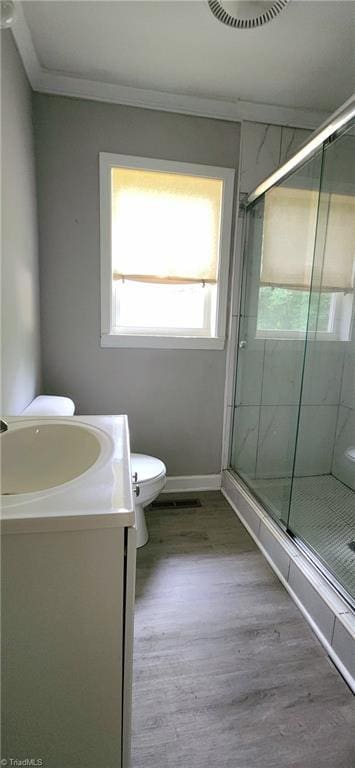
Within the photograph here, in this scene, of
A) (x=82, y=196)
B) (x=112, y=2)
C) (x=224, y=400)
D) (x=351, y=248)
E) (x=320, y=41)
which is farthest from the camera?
(x=224, y=400)

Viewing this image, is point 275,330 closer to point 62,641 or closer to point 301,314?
point 301,314

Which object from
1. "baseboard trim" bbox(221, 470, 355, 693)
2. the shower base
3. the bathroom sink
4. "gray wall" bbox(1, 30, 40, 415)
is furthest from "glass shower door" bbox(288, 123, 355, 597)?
"gray wall" bbox(1, 30, 40, 415)

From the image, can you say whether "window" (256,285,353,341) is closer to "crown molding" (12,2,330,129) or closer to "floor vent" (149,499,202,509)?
"crown molding" (12,2,330,129)

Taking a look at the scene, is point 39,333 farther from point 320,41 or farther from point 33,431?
point 320,41

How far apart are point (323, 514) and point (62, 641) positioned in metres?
1.67

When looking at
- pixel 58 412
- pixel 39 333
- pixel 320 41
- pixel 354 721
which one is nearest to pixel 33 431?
pixel 58 412

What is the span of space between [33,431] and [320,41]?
1956mm

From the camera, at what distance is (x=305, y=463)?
221 centimetres

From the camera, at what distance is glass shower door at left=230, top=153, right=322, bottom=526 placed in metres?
1.97

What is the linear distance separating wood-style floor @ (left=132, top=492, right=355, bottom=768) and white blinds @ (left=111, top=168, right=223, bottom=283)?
1.55 metres

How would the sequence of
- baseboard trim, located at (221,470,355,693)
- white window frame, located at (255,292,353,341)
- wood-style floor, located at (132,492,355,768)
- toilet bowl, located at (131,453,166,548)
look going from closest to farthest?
wood-style floor, located at (132,492,355,768) < baseboard trim, located at (221,470,355,693) < toilet bowl, located at (131,453,166,548) < white window frame, located at (255,292,353,341)

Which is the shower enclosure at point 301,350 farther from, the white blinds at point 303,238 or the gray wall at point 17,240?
the gray wall at point 17,240

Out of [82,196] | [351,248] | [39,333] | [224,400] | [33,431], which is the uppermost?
[82,196]

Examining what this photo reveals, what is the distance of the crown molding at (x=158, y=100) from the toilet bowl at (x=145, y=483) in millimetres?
1894
